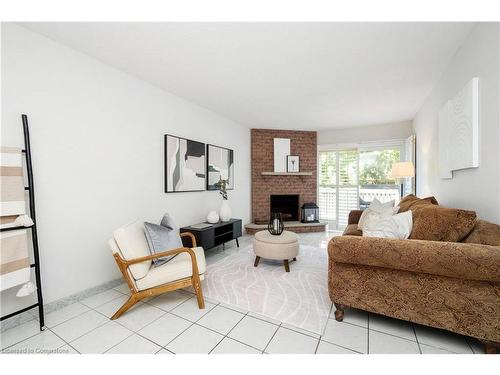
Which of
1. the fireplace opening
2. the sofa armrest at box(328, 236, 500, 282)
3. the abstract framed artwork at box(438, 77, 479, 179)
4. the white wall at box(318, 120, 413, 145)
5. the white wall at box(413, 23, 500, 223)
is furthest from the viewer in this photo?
the fireplace opening

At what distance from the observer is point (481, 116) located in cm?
184

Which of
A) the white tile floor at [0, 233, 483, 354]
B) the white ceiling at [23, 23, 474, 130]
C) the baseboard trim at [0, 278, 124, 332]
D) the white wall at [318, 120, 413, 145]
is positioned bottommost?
the white tile floor at [0, 233, 483, 354]

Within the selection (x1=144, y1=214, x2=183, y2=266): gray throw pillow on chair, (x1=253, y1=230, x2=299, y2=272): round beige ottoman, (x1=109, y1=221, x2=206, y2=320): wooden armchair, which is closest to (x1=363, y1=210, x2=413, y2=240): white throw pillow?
(x1=253, y1=230, x2=299, y2=272): round beige ottoman

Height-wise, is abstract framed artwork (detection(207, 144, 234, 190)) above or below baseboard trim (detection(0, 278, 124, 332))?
above

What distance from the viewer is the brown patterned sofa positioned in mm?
1345

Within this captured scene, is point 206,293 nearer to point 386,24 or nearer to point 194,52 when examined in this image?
point 194,52

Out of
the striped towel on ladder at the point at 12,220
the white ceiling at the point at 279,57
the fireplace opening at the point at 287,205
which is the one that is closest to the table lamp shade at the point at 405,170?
the white ceiling at the point at 279,57

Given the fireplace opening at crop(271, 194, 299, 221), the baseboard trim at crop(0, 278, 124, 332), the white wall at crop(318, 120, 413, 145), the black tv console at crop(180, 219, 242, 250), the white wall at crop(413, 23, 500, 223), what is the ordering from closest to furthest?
1. the white wall at crop(413, 23, 500, 223)
2. the baseboard trim at crop(0, 278, 124, 332)
3. the black tv console at crop(180, 219, 242, 250)
4. the white wall at crop(318, 120, 413, 145)
5. the fireplace opening at crop(271, 194, 299, 221)

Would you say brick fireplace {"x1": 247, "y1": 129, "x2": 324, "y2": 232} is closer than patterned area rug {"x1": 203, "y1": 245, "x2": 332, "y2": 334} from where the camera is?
No

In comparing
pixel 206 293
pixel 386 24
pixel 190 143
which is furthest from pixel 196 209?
pixel 386 24

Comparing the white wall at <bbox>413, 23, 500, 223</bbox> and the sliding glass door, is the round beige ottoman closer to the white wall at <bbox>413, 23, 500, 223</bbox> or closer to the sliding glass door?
the white wall at <bbox>413, 23, 500, 223</bbox>

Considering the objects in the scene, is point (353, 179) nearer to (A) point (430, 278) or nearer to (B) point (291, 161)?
(B) point (291, 161)

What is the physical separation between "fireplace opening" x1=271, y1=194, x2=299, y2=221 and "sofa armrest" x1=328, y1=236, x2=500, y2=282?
3.88 metres

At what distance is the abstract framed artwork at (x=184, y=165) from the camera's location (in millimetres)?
3203
